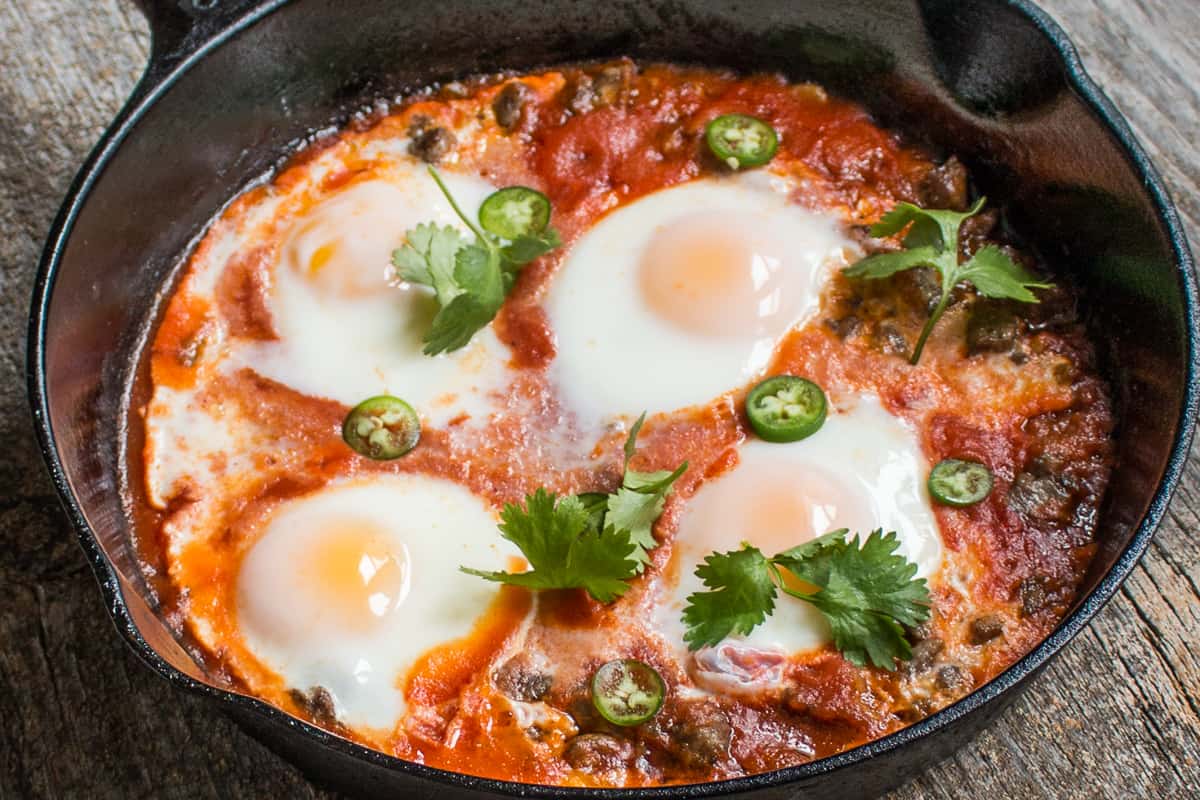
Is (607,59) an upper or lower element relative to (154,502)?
upper

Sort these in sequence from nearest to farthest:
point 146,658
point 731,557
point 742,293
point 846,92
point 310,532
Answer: point 146,658 < point 731,557 < point 310,532 < point 742,293 < point 846,92

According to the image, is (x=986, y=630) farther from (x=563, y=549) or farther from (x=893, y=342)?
(x=563, y=549)

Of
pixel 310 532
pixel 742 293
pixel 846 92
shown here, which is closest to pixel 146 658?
pixel 310 532

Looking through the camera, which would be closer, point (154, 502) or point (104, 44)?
point (154, 502)

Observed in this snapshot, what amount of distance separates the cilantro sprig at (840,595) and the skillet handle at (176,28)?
2.18 m

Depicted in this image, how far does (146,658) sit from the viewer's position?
10.2 feet

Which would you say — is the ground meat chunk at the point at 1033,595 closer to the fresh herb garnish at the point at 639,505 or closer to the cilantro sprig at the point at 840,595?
the cilantro sprig at the point at 840,595

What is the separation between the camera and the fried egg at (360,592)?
365 centimetres

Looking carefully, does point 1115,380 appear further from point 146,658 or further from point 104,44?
point 104,44

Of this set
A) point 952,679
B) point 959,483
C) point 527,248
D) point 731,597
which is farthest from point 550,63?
point 952,679

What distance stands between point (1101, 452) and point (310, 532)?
88.7 inches

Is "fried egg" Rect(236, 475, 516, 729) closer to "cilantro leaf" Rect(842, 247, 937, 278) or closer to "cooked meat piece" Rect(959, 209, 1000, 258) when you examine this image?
"cilantro leaf" Rect(842, 247, 937, 278)

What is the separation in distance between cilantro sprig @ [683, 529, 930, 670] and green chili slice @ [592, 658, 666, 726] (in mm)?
168

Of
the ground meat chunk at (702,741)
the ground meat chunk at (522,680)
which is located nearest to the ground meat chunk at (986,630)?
the ground meat chunk at (702,741)
